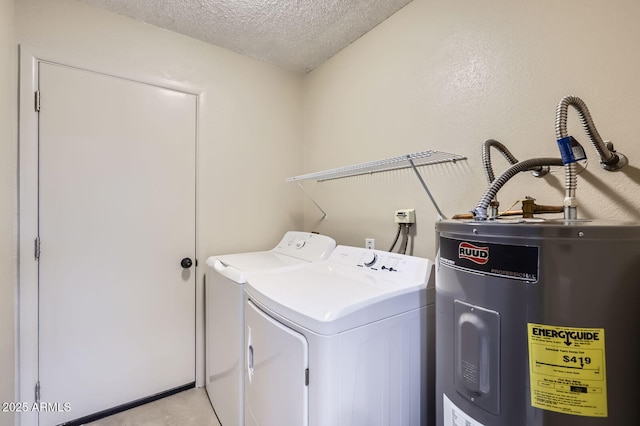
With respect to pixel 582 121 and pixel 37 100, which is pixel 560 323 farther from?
pixel 37 100

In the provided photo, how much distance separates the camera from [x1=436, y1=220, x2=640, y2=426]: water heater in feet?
2.05

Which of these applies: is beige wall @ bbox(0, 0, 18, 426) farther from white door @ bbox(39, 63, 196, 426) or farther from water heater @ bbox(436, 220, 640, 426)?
water heater @ bbox(436, 220, 640, 426)

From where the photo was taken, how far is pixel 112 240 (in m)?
1.81

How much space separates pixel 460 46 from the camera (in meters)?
1.43

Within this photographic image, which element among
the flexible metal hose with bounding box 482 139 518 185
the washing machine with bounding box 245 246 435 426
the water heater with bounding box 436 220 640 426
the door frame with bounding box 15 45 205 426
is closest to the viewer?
the water heater with bounding box 436 220 640 426

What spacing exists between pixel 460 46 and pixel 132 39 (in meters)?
2.00

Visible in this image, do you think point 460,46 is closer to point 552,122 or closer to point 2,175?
point 552,122

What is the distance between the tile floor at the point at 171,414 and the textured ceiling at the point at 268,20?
2558 millimetres

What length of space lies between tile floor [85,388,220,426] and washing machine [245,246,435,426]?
665 mm

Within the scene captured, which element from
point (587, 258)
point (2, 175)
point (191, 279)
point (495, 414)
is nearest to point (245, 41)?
point (2, 175)

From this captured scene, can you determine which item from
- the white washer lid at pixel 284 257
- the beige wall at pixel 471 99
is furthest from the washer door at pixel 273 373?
the beige wall at pixel 471 99

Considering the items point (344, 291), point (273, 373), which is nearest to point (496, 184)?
point (344, 291)

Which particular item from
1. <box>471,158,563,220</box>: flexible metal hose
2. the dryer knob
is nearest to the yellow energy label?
<box>471,158,563,220</box>: flexible metal hose

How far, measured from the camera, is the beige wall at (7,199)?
136 centimetres
